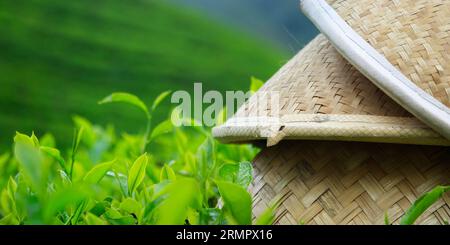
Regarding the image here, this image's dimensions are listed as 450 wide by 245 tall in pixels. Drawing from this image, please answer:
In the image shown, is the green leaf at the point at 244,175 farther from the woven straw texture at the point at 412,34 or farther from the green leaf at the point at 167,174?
the woven straw texture at the point at 412,34

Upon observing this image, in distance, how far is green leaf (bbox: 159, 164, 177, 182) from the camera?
43.6 inches

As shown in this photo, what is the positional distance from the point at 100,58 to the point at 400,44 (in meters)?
4.01

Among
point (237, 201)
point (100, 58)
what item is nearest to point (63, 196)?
point (237, 201)

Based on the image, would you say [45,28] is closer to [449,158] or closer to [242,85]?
[242,85]

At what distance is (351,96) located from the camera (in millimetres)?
1040

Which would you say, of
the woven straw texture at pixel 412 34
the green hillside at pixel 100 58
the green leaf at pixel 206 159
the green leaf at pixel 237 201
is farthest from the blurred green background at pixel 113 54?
the green leaf at pixel 237 201

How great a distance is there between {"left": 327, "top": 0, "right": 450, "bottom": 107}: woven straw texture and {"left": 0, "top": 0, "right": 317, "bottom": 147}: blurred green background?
2303 mm

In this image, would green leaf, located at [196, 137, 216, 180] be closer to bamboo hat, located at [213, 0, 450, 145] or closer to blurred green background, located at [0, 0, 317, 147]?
bamboo hat, located at [213, 0, 450, 145]

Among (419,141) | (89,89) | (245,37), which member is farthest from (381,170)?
(245,37)

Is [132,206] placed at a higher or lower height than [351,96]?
lower

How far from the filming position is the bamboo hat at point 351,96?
0.95 meters

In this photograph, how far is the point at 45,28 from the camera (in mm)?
4875

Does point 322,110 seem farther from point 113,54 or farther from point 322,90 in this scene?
point 113,54
